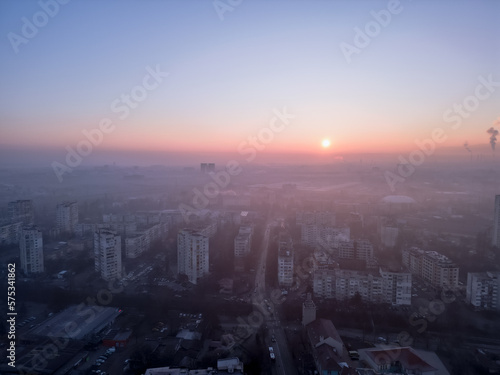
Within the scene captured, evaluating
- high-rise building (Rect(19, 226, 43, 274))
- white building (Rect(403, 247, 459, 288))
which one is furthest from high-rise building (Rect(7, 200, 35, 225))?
white building (Rect(403, 247, 459, 288))

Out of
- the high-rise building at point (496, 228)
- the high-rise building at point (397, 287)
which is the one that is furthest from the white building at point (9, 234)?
the high-rise building at point (496, 228)

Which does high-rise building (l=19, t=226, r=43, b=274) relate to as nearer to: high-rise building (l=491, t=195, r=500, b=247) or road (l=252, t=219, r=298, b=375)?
road (l=252, t=219, r=298, b=375)

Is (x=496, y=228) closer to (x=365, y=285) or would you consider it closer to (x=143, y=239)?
(x=365, y=285)

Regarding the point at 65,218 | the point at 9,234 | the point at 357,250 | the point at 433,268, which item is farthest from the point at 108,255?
the point at 433,268

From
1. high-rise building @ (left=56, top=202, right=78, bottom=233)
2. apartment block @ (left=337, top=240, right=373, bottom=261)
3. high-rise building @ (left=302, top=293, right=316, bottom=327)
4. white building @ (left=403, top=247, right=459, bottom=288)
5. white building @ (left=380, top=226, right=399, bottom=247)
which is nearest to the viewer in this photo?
high-rise building @ (left=302, top=293, right=316, bottom=327)

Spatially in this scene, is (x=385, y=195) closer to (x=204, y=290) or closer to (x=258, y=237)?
(x=258, y=237)

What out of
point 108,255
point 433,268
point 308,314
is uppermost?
point 108,255

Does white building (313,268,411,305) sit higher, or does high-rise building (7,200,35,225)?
high-rise building (7,200,35,225)

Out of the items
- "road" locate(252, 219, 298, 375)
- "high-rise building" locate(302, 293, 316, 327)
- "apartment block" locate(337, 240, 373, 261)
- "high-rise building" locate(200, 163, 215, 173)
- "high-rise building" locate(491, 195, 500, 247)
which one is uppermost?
"high-rise building" locate(200, 163, 215, 173)
